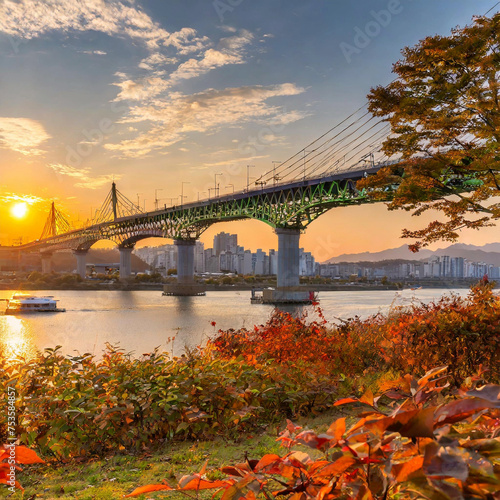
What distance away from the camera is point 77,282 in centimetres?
11794

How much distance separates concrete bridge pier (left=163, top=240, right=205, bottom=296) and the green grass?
91406 millimetres

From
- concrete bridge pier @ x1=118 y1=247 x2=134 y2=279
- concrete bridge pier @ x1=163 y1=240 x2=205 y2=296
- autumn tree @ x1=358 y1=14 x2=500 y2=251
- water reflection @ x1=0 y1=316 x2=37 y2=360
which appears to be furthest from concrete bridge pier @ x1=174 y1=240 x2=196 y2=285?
autumn tree @ x1=358 y1=14 x2=500 y2=251

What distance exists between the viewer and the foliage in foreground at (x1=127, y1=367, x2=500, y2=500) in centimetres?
120

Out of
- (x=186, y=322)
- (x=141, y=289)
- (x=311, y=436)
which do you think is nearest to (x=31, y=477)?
(x=311, y=436)

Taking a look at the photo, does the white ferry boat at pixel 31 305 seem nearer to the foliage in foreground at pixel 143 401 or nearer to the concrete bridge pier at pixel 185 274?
the concrete bridge pier at pixel 185 274

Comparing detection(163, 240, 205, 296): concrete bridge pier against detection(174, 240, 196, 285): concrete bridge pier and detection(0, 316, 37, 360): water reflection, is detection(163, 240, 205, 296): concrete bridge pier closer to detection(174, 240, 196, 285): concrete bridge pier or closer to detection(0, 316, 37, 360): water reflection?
detection(174, 240, 196, 285): concrete bridge pier

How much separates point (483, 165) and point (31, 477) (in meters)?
12.8

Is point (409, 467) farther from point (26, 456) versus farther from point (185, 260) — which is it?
point (185, 260)

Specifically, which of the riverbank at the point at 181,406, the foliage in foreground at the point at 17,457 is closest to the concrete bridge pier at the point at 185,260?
the riverbank at the point at 181,406

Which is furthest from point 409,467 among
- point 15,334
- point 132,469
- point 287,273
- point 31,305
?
point 287,273

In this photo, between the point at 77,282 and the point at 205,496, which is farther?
the point at 77,282

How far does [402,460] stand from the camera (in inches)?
57.7

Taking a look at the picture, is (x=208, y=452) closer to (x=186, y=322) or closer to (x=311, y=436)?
(x=311, y=436)

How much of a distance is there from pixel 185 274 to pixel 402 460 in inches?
3893
